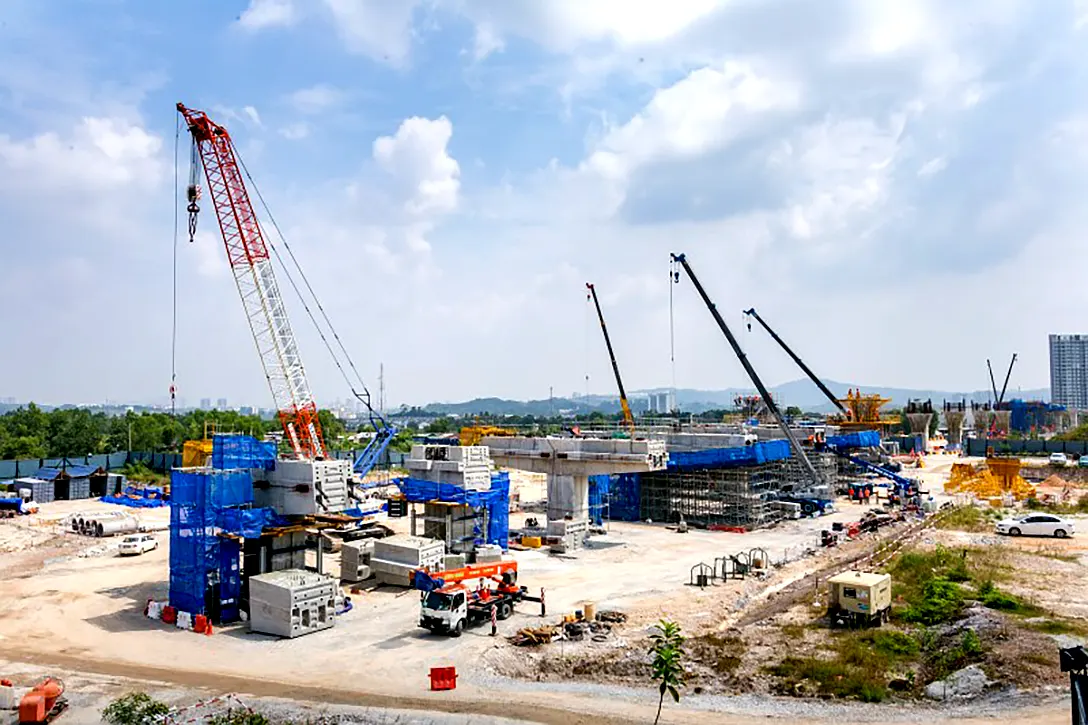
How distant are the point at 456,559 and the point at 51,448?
125377 mm

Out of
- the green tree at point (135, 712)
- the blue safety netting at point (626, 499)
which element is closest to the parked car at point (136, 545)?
the green tree at point (135, 712)

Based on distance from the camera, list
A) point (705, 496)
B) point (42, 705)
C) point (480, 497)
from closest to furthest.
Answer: point (42, 705) < point (480, 497) < point (705, 496)

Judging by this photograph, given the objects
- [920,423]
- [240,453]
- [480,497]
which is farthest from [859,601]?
[920,423]

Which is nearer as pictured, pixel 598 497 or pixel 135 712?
pixel 135 712

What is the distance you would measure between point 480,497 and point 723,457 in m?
23.4

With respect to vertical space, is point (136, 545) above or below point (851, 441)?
below

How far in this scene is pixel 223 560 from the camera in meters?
36.1

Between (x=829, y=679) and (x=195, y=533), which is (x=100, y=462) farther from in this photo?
(x=829, y=679)

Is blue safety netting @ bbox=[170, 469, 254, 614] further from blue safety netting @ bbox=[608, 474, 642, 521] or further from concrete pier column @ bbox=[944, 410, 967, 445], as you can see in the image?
concrete pier column @ bbox=[944, 410, 967, 445]

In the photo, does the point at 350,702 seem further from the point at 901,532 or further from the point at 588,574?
the point at 901,532

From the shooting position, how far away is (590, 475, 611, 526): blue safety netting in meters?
68.3

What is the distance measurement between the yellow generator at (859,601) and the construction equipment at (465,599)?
12339 millimetres

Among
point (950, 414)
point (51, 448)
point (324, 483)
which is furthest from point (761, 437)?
point (51, 448)

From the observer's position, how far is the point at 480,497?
49781 mm
